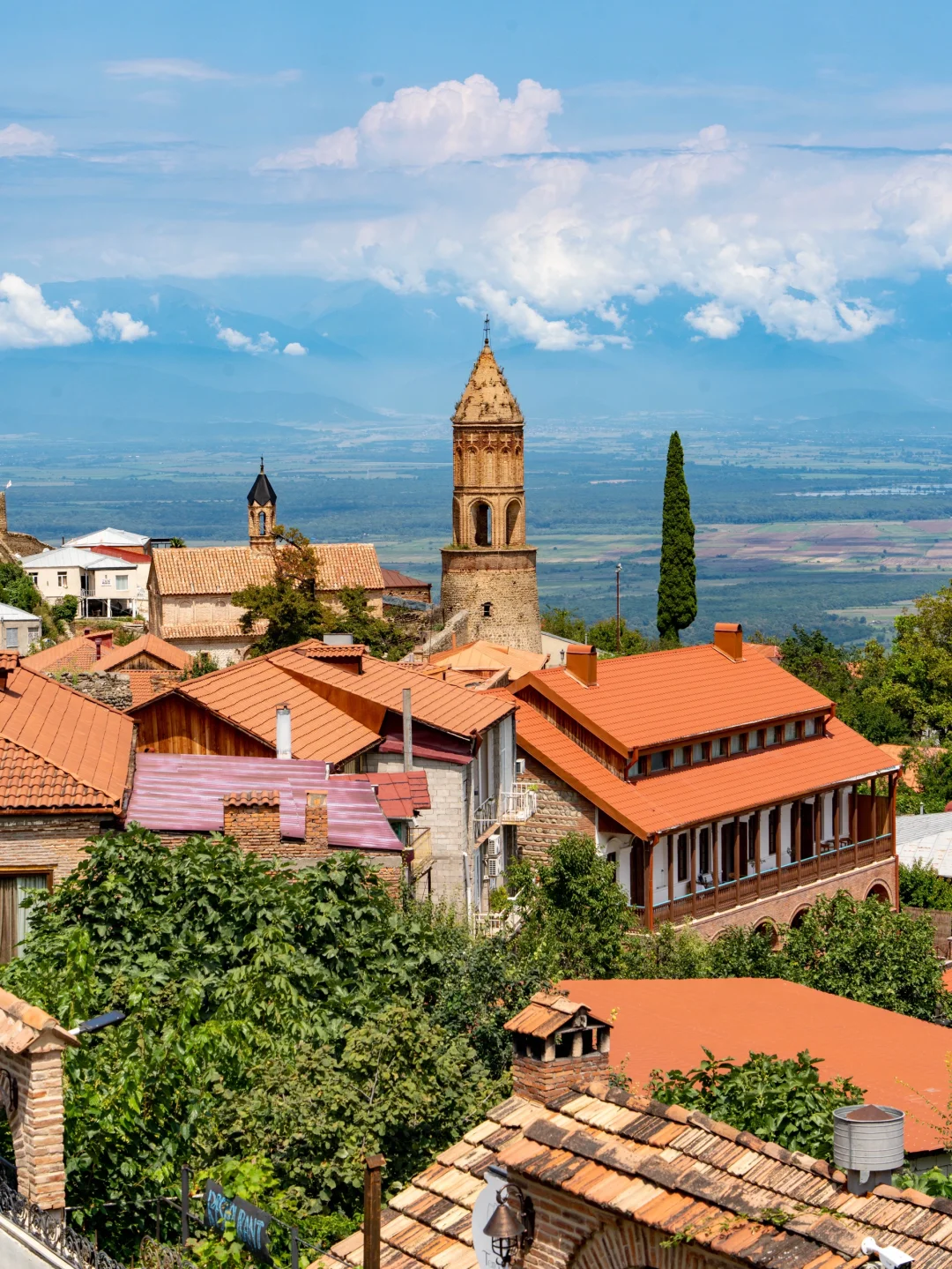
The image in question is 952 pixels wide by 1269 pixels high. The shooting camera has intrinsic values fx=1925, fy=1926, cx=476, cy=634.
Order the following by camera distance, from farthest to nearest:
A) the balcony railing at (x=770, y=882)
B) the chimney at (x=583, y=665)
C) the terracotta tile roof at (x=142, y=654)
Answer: the terracotta tile roof at (x=142, y=654)
the chimney at (x=583, y=665)
the balcony railing at (x=770, y=882)

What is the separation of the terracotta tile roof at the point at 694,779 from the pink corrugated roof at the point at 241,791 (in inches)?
436

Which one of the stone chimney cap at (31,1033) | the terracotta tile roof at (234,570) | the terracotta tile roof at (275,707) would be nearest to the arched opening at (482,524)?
the terracotta tile roof at (234,570)

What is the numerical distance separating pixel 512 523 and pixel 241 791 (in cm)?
6106

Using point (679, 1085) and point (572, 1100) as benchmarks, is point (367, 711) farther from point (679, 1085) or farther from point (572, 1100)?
point (572, 1100)

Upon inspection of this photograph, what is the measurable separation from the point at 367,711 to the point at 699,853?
11.6m

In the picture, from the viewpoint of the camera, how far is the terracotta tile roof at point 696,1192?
8.68m

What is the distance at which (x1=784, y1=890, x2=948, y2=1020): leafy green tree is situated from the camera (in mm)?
30375

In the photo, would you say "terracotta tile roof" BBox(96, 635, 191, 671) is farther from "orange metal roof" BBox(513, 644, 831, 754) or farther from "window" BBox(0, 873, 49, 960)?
"window" BBox(0, 873, 49, 960)

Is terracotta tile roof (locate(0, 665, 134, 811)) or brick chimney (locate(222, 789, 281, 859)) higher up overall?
terracotta tile roof (locate(0, 665, 134, 811))

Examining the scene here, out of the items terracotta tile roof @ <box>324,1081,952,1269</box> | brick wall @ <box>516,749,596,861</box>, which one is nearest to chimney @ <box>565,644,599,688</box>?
brick wall @ <box>516,749,596,861</box>

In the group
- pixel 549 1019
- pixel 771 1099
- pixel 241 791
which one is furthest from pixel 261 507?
pixel 549 1019

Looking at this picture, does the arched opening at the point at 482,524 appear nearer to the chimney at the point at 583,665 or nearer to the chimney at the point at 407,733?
the chimney at the point at 583,665

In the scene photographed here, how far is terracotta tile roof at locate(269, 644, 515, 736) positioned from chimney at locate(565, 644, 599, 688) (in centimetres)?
645

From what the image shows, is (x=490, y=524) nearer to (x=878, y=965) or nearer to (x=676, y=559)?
(x=676, y=559)
